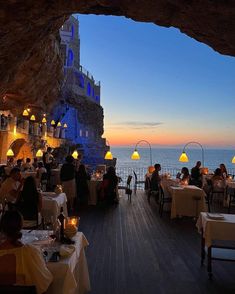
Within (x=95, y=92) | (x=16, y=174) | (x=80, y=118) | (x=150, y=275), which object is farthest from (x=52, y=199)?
(x=95, y=92)

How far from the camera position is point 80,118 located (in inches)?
1719

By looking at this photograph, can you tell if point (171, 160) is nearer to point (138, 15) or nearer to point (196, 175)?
point (196, 175)

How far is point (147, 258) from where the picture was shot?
573 cm

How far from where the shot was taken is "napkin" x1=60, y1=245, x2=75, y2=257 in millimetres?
3316

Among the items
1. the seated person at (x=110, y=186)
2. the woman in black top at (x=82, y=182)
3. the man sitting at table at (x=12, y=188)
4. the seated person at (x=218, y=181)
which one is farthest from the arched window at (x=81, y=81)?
the man sitting at table at (x=12, y=188)

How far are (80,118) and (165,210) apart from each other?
114 ft

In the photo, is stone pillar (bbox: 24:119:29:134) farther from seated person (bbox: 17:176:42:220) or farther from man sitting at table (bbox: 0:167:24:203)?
seated person (bbox: 17:176:42:220)

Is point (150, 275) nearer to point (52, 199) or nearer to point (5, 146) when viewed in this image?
point (52, 199)

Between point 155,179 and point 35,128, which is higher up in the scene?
point 35,128

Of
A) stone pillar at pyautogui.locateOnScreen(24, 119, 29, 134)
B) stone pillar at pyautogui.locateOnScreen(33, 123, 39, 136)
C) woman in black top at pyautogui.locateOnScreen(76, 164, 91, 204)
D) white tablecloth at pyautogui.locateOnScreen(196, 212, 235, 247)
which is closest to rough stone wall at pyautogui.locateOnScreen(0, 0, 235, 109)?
white tablecloth at pyautogui.locateOnScreen(196, 212, 235, 247)

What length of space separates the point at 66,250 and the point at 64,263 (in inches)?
10.1

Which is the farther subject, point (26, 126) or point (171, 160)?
point (171, 160)

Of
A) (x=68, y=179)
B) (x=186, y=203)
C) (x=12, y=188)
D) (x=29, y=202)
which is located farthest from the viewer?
(x=68, y=179)

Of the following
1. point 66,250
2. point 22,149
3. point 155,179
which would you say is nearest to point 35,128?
point 22,149
